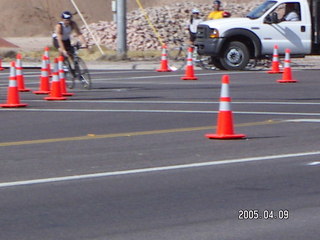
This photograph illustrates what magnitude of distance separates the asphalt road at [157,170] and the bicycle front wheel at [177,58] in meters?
11.2

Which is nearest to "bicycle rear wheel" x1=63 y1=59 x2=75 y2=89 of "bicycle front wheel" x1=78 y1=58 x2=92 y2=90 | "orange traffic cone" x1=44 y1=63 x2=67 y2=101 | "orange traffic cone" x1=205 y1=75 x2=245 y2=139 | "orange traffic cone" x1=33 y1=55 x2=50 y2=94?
"bicycle front wheel" x1=78 y1=58 x2=92 y2=90

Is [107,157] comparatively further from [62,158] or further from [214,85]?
[214,85]

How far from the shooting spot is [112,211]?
8.18m

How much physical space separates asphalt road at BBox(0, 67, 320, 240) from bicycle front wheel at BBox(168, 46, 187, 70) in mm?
11223

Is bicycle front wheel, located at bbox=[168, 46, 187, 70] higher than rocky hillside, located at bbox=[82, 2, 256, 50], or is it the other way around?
rocky hillside, located at bbox=[82, 2, 256, 50]

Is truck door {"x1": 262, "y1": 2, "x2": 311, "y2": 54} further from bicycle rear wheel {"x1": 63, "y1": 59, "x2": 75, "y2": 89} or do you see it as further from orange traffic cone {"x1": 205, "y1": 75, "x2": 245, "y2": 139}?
orange traffic cone {"x1": 205, "y1": 75, "x2": 245, "y2": 139}

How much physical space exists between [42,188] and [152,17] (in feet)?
123

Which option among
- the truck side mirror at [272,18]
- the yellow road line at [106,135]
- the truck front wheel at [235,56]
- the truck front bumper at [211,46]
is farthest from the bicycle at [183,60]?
the yellow road line at [106,135]

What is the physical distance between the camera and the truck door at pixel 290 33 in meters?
27.2

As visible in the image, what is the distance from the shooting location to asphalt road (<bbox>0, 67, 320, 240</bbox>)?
25.1 ft

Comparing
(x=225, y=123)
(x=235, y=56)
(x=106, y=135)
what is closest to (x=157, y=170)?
(x=225, y=123)

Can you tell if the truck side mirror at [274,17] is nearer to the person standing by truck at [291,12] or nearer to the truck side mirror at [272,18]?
the truck side mirror at [272,18]

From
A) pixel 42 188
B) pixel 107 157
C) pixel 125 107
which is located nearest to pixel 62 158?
pixel 107 157

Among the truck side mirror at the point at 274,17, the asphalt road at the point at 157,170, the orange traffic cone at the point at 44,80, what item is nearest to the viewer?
the asphalt road at the point at 157,170
